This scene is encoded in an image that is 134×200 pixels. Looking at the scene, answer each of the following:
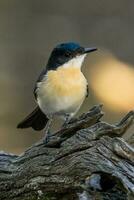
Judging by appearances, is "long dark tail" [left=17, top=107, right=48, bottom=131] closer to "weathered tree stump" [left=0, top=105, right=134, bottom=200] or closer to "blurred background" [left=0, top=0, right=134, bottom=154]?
"weathered tree stump" [left=0, top=105, right=134, bottom=200]

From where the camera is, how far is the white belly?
579cm

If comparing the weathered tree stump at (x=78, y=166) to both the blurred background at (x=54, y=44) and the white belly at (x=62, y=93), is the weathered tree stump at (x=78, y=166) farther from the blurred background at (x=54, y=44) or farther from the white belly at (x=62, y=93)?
the blurred background at (x=54, y=44)

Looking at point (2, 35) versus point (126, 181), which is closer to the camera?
point (126, 181)

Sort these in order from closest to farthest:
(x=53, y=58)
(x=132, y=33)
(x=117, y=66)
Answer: (x=53, y=58)
(x=117, y=66)
(x=132, y=33)

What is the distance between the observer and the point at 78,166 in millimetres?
4824

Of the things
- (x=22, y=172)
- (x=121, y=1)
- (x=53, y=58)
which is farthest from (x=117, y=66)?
(x=22, y=172)

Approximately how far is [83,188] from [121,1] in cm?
772

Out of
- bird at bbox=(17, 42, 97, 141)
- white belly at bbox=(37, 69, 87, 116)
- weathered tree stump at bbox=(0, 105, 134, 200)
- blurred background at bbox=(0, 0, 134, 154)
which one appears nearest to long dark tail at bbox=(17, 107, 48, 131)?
bird at bbox=(17, 42, 97, 141)

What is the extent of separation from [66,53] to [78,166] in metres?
1.35

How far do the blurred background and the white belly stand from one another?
122 inches

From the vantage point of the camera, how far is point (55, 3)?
1229 cm

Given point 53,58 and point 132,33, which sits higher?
point 132,33

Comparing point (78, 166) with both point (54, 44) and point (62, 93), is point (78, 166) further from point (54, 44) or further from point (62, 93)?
point (54, 44)

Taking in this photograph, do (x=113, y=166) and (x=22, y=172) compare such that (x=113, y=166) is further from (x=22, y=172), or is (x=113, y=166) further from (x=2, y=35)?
(x=2, y=35)
